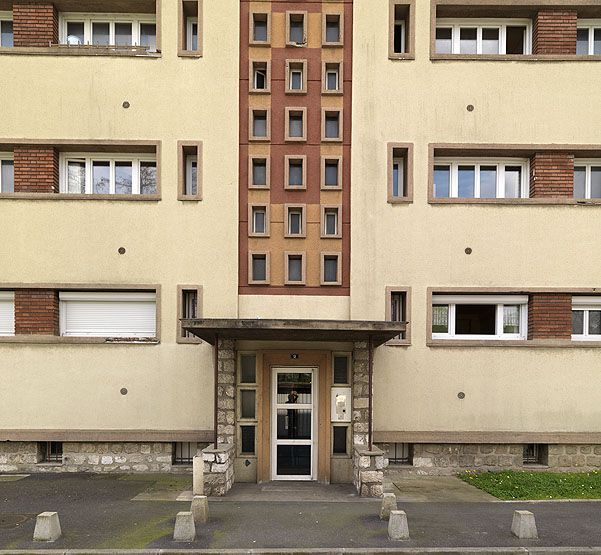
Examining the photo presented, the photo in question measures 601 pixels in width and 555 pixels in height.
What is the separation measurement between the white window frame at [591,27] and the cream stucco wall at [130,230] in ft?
25.4

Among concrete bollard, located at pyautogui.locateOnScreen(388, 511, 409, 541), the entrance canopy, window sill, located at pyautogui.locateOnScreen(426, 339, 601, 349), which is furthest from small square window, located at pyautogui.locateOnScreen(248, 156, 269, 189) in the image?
concrete bollard, located at pyautogui.locateOnScreen(388, 511, 409, 541)

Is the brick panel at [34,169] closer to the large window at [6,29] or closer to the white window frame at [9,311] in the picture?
the white window frame at [9,311]

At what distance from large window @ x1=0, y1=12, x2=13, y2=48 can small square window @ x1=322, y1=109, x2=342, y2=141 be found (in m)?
7.30

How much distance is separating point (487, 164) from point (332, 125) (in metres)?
3.59

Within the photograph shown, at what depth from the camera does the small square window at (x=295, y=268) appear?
10062mm

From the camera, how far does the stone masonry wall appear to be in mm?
10062

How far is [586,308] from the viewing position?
34.3 feet

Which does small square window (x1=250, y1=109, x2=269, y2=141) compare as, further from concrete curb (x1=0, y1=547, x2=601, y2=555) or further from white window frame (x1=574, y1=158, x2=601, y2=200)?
concrete curb (x1=0, y1=547, x2=601, y2=555)

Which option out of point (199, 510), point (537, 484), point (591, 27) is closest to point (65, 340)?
point (199, 510)

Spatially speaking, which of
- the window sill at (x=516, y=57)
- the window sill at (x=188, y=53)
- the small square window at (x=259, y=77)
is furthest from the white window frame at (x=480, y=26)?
the window sill at (x=188, y=53)

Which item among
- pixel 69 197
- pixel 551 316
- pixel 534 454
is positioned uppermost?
pixel 69 197

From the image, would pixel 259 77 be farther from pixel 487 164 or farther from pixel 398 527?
pixel 398 527

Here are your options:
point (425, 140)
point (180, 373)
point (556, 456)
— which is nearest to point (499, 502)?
point (556, 456)

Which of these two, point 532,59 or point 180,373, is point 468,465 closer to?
point 180,373
